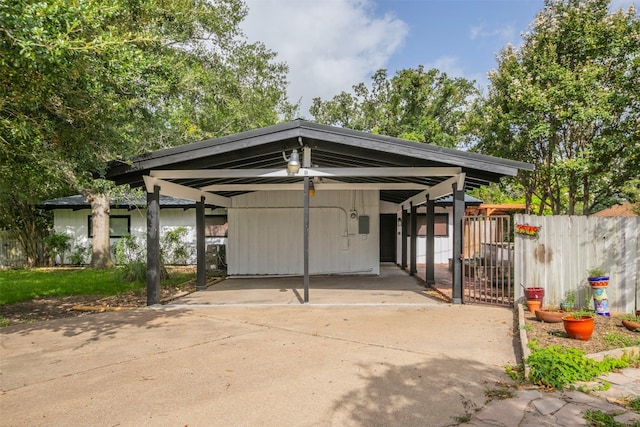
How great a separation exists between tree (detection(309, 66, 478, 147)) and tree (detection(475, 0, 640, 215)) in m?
9.73

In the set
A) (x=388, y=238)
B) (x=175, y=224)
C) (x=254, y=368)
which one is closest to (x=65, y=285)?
(x=175, y=224)

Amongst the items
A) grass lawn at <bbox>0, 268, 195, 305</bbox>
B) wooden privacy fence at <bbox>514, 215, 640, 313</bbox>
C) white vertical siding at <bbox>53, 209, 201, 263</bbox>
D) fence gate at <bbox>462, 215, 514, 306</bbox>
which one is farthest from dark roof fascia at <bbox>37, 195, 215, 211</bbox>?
wooden privacy fence at <bbox>514, 215, 640, 313</bbox>

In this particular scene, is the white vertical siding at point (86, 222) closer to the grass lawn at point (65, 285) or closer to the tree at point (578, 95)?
the grass lawn at point (65, 285)

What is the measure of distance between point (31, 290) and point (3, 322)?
359cm

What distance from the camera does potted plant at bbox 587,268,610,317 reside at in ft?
19.7

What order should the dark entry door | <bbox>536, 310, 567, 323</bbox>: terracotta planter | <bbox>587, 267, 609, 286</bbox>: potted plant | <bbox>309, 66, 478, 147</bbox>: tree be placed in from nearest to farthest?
<bbox>536, 310, 567, 323</bbox>: terracotta planter < <bbox>587, 267, 609, 286</bbox>: potted plant < the dark entry door < <bbox>309, 66, 478, 147</bbox>: tree

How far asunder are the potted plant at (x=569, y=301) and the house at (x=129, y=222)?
39.7 ft

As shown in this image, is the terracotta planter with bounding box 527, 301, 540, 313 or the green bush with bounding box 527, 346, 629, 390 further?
the terracotta planter with bounding box 527, 301, 540, 313

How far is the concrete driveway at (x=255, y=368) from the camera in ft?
10.0

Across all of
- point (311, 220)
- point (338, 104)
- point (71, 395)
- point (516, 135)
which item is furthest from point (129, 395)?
point (338, 104)

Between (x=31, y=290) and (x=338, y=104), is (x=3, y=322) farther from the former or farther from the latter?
(x=338, y=104)

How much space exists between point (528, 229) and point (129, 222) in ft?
48.9

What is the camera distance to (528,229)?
663 centimetres

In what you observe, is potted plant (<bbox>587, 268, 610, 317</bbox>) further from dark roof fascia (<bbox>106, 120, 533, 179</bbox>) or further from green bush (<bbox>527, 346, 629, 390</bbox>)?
green bush (<bbox>527, 346, 629, 390</bbox>)
